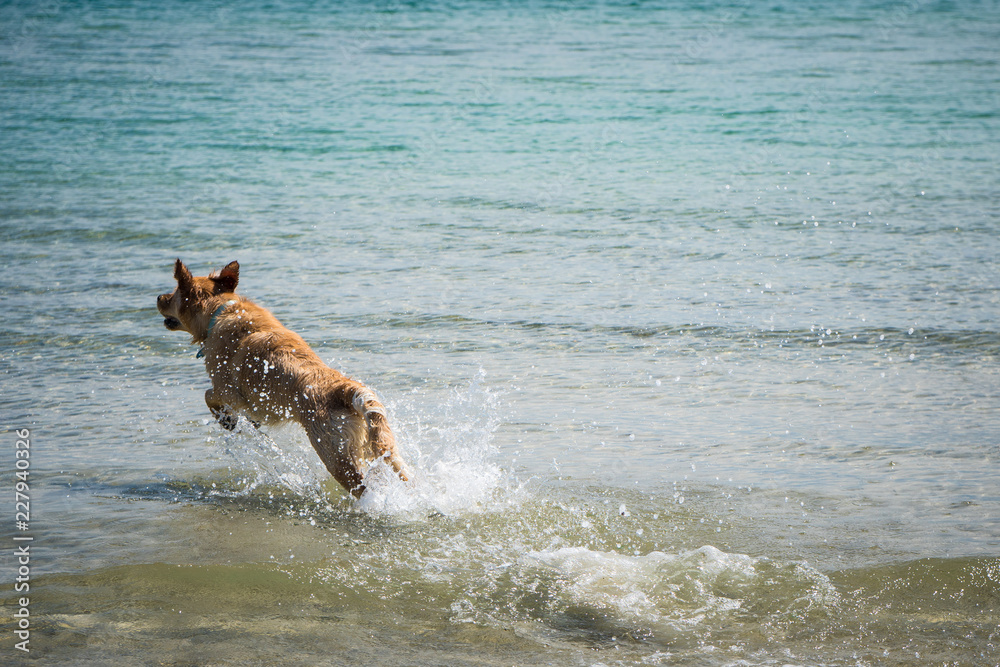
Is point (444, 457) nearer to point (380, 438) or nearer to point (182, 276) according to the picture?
point (380, 438)

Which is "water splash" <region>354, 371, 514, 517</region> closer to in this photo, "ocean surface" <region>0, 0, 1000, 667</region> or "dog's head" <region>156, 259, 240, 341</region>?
"ocean surface" <region>0, 0, 1000, 667</region>

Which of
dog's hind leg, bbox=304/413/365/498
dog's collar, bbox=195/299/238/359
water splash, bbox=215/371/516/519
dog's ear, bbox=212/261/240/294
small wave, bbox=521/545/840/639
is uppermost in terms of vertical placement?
dog's ear, bbox=212/261/240/294

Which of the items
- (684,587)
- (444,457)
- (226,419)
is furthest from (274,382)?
(684,587)

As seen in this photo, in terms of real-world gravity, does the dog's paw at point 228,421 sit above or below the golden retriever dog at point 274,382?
below

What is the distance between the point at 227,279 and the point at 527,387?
233 cm

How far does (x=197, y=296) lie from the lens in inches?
237

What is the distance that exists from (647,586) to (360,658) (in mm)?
1387

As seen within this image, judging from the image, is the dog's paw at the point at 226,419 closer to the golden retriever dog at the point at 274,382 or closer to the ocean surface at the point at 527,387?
the golden retriever dog at the point at 274,382

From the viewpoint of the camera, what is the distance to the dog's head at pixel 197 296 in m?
5.97

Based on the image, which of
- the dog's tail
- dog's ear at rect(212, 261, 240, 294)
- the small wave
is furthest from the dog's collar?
the small wave

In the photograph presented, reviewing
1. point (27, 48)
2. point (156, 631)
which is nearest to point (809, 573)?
point (156, 631)

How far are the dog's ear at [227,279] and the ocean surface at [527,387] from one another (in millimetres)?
973

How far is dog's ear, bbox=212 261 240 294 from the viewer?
19.8 ft

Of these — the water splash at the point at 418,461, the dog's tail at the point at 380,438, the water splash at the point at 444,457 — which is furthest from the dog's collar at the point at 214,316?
the dog's tail at the point at 380,438
